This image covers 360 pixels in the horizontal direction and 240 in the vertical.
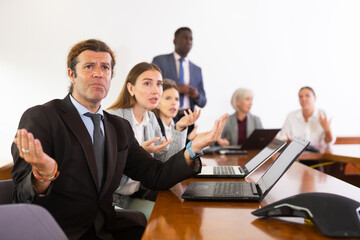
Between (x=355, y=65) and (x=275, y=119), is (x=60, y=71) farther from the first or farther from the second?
(x=355, y=65)

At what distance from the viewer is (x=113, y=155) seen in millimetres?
1538

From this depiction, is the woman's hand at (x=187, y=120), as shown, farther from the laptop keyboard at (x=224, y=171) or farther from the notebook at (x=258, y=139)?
the notebook at (x=258, y=139)

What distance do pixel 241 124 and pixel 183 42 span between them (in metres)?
1.26

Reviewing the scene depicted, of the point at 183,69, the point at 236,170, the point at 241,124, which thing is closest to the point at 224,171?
the point at 236,170

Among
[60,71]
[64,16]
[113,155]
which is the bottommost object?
[113,155]

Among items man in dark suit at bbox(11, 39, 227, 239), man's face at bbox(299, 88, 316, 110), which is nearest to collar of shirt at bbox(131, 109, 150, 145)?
man in dark suit at bbox(11, 39, 227, 239)

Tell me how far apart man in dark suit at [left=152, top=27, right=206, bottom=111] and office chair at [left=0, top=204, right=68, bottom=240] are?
3495 mm

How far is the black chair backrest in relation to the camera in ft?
4.49

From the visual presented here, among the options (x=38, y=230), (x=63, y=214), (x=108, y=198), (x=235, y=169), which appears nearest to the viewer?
(x=38, y=230)

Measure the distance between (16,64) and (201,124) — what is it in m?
2.84

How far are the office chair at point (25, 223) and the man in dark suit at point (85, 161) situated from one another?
356 millimetres

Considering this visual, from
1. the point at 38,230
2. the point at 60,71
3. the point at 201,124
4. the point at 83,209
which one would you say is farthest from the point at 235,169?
the point at 60,71

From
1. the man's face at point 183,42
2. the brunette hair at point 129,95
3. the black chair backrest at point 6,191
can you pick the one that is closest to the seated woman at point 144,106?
the brunette hair at point 129,95

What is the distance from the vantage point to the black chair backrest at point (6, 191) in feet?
4.49
